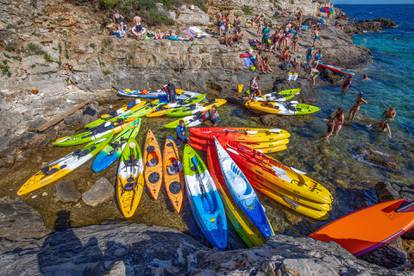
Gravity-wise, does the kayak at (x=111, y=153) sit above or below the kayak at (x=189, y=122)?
below

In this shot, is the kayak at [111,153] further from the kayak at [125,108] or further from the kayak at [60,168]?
the kayak at [125,108]

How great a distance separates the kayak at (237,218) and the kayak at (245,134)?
2.10 m

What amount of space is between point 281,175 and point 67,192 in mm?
8265

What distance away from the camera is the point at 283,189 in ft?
26.2

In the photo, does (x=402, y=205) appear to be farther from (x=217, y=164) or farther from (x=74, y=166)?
(x=74, y=166)

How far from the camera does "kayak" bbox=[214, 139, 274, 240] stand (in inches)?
275

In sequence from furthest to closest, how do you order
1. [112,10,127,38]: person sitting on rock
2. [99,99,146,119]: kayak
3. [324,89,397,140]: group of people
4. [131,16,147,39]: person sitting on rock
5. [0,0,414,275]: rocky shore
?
1. [131,16,147,39]: person sitting on rock
2. [112,10,127,38]: person sitting on rock
3. [99,99,146,119]: kayak
4. [324,89,397,140]: group of people
5. [0,0,414,275]: rocky shore

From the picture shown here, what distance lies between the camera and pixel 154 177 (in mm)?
8852

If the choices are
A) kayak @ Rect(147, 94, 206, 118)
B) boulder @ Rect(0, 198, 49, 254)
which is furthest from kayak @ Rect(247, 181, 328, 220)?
kayak @ Rect(147, 94, 206, 118)

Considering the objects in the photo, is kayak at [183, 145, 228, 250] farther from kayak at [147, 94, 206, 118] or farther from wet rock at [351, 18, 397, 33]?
wet rock at [351, 18, 397, 33]

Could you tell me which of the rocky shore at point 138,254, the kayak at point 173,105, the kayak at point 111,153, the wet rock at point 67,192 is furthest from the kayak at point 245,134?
the wet rock at point 67,192

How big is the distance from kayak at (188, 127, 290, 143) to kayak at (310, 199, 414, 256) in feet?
15.9

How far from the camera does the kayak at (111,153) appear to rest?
952 centimetres

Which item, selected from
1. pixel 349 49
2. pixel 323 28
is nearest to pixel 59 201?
pixel 349 49
